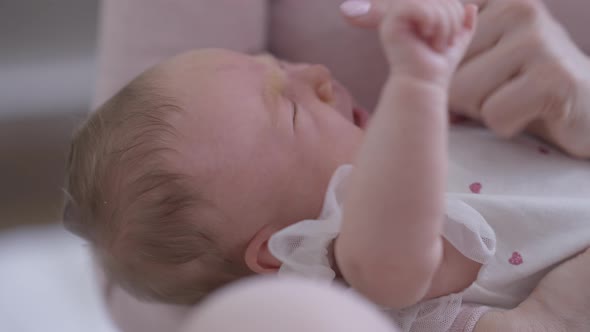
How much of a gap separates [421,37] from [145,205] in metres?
0.36

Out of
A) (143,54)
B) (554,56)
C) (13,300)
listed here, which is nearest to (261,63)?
(143,54)

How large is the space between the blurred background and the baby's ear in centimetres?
88

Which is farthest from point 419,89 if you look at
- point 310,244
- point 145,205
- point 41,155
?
point 41,155

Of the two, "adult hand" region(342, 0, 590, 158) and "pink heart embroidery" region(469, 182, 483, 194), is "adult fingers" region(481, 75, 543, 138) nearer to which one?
"adult hand" region(342, 0, 590, 158)

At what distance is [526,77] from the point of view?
850 mm

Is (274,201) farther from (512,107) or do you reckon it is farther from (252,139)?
(512,107)

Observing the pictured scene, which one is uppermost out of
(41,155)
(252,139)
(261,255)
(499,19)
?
(499,19)

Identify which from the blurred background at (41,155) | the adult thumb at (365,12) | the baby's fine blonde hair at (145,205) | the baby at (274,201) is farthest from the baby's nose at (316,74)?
the blurred background at (41,155)

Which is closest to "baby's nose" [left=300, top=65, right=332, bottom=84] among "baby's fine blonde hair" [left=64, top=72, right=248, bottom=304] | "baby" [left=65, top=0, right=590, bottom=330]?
"baby" [left=65, top=0, right=590, bottom=330]

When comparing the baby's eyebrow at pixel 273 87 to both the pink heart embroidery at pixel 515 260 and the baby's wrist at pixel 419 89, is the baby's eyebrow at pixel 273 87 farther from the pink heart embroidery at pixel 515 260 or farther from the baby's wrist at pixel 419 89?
the pink heart embroidery at pixel 515 260

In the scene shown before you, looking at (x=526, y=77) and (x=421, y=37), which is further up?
(x=421, y=37)

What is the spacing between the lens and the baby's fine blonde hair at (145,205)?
2.27 ft

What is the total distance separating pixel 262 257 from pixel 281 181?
0.31 ft

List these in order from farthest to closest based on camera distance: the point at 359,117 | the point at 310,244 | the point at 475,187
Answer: the point at 359,117
the point at 475,187
the point at 310,244
